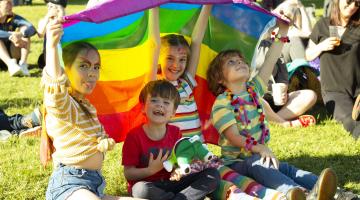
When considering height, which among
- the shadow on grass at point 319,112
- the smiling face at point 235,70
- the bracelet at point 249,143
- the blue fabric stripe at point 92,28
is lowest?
the shadow on grass at point 319,112

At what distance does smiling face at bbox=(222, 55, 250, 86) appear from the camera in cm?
420

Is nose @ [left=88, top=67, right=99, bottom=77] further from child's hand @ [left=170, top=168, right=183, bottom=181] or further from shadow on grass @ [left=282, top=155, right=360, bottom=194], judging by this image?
shadow on grass @ [left=282, top=155, right=360, bottom=194]

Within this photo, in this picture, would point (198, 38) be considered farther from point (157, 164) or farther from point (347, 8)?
point (347, 8)

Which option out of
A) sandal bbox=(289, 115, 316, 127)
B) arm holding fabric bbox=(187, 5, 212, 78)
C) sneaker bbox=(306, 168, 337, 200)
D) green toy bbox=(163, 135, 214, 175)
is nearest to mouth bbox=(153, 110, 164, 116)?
green toy bbox=(163, 135, 214, 175)

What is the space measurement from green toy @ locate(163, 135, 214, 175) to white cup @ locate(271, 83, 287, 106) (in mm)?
2675

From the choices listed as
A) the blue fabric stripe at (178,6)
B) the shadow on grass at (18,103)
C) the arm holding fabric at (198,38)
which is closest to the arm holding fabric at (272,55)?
the arm holding fabric at (198,38)

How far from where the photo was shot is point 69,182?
338cm

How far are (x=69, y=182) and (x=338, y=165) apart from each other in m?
2.36

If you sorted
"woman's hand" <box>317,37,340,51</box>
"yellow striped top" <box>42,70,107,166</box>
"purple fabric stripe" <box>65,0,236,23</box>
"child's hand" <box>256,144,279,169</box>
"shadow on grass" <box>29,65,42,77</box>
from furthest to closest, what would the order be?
"shadow on grass" <box>29,65,42,77</box>
"woman's hand" <box>317,37,340,51</box>
"child's hand" <box>256,144,279,169</box>
"yellow striped top" <box>42,70,107,166</box>
"purple fabric stripe" <box>65,0,236,23</box>

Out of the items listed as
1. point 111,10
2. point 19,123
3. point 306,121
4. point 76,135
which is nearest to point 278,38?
point 111,10

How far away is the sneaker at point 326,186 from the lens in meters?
3.56

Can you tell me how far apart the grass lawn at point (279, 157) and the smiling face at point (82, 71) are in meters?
0.99

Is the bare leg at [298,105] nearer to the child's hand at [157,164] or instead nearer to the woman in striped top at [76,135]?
the child's hand at [157,164]

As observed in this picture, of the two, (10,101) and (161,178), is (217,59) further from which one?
(10,101)
